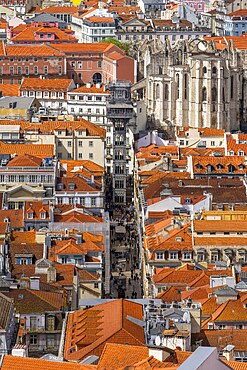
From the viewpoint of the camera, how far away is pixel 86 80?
6324 inches

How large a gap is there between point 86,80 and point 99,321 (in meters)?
106

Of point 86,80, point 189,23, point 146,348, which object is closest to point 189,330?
point 146,348

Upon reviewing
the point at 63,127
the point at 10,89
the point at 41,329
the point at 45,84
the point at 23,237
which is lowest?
the point at 10,89

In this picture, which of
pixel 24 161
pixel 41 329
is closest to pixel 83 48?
pixel 24 161

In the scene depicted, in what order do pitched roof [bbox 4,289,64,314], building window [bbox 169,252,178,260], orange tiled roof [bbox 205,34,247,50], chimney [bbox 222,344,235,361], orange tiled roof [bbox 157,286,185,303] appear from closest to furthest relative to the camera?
chimney [bbox 222,344,235,361], pitched roof [bbox 4,289,64,314], orange tiled roof [bbox 157,286,185,303], building window [bbox 169,252,178,260], orange tiled roof [bbox 205,34,247,50]

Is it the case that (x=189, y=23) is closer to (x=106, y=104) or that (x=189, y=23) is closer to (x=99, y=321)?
(x=106, y=104)

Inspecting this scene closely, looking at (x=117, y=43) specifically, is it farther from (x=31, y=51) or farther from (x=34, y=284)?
(x=34, y=284)

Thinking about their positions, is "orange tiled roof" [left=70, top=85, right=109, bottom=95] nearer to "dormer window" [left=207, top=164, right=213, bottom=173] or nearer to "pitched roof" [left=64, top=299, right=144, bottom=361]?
"dormer window" [left=207, top=164, right=213, bottom=173]

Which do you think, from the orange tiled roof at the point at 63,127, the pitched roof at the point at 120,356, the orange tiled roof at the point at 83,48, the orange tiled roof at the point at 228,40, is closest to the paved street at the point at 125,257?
the orange tiled roof at the point at 63,127

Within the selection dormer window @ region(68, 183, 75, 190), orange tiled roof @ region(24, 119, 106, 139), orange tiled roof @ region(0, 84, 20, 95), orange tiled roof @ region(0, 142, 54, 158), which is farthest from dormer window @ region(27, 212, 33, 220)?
orange tiled roof @ region(0, 84, 20, 95)

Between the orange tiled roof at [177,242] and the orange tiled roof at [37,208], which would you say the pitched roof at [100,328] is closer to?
the orange tiled roof at [177,242]

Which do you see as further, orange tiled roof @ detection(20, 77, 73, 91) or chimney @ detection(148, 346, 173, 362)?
orange tiled roof @ detection(20, 77, 73, 91)

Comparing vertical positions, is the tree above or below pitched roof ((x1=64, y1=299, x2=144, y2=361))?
below

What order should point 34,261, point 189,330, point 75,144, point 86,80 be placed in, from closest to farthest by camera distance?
point 189,330
point 34,261
point 75,144
point 86,80
